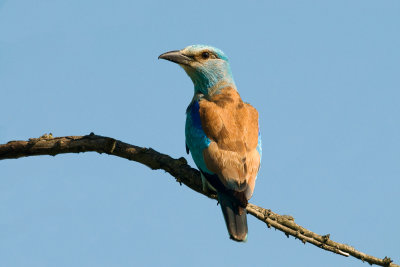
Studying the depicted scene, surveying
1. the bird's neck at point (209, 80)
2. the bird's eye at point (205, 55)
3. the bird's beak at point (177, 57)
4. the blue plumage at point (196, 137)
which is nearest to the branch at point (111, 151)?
the blue plumage at point (196, 137)

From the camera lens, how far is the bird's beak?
7.38 m

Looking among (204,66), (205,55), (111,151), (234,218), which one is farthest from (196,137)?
(205,55)

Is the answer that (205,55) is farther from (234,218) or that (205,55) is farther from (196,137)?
(234,218)

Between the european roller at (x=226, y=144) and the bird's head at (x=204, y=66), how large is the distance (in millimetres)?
14

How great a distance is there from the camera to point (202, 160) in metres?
→ 5.71

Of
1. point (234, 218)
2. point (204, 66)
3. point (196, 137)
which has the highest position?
point (204, 66)

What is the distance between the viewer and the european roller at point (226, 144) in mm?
5219

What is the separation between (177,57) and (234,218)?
9.64ft

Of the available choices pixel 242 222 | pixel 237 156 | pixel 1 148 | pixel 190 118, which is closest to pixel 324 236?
pixel 242 222

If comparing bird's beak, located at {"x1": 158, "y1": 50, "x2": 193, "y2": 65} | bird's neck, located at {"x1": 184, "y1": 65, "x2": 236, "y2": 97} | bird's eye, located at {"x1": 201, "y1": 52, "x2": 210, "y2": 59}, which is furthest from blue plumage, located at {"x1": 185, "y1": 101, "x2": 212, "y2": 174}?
bird's eye, located at {"x1": 201, "y1": 52, "x2": 210, "y2": 59}

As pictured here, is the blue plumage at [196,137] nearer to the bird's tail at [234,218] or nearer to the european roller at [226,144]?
the european roller at [226,144]

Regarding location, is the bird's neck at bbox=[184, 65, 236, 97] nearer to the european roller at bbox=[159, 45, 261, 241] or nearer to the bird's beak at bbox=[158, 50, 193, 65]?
the european roller at bbox=[159, 45, 261, 241]

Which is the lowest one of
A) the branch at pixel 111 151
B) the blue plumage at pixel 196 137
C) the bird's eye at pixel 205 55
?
the branch at pixel 111 151

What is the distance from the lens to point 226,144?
5738mm
